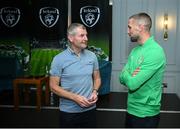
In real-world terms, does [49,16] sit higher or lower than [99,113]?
higher

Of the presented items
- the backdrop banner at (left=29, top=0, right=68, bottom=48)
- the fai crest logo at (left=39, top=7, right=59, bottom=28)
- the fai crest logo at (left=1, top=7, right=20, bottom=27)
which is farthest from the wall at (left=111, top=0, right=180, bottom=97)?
the fai crest logo at (left=1, top=7, right=20, bottom=27)

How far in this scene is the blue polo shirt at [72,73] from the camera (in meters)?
2.41

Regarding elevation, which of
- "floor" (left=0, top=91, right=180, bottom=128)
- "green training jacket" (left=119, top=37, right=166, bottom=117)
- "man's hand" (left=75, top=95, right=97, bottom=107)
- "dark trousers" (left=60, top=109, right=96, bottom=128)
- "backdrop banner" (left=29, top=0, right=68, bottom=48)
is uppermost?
"backdrop banner" (left=29, top=0, right=68, bottom=48)

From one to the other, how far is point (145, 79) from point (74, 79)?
0.58 meters

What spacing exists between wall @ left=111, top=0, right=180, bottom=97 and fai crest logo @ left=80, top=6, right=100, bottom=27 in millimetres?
416

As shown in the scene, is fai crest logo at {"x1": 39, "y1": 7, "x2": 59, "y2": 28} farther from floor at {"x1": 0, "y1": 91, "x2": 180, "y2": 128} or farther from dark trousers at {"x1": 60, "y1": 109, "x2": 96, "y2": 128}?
dark trousers at {"x1": 60, "y1": 109, "x2": 96, "y2": 128}

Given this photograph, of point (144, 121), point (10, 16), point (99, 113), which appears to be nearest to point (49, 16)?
point (10, 16)

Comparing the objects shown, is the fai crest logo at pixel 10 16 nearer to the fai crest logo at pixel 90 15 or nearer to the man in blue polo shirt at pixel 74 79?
the fai crest logo at pixel 90 15

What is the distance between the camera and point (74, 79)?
2.43m

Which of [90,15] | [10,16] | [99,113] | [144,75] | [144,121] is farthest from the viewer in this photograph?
[10,16]

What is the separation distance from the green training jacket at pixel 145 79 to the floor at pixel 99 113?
2.16 m

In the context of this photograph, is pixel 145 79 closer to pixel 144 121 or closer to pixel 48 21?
pixel 144 121

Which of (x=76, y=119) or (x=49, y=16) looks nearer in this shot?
(x=76, y=119)

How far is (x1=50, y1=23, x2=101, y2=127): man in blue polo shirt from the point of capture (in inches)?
94.4
